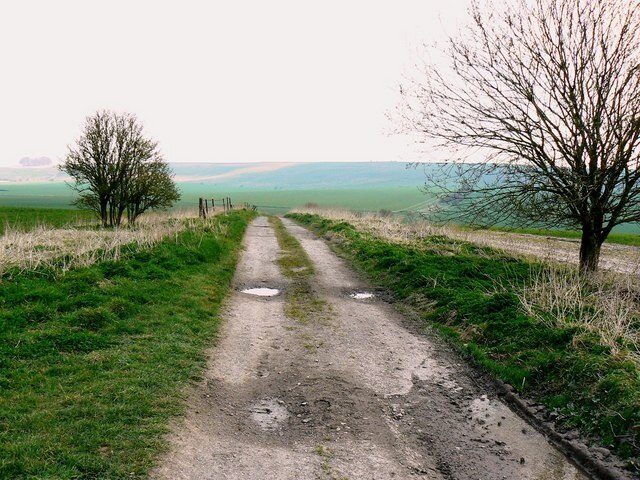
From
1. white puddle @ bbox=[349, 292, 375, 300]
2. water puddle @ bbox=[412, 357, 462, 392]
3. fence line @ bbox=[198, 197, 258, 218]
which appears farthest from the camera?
fence line @ bbox=[198, 197, 258, 218]

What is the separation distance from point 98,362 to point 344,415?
392cm

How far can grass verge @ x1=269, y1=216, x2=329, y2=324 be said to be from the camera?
10930 mm

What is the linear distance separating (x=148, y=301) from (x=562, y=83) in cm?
1198

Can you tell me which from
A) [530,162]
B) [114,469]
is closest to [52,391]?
[114,469]

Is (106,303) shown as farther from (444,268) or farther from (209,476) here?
(444,268)

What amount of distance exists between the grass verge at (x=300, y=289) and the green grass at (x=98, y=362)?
192 cm

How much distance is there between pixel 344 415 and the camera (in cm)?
614

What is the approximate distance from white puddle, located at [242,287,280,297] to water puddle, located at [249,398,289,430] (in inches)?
250

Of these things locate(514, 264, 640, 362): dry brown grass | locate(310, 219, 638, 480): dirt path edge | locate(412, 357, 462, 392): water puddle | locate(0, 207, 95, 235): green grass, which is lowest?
locate(412, 357, 462, 392): water puddle

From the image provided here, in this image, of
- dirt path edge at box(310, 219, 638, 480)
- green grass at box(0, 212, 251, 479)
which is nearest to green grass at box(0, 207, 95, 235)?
green grass at box(0, 212, 251, 479)

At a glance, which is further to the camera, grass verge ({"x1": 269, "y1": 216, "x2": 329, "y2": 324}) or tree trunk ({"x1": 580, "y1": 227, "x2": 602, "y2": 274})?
tree trunk ({"x1": 580, "y1": 227, "x2": 602, "y2": 274})

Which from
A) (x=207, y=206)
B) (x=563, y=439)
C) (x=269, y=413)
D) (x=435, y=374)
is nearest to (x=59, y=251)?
(x=269, y=413)

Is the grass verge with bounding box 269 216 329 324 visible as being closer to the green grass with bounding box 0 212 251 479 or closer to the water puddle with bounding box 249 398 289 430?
the green grass with bounding box 0 212 251 479

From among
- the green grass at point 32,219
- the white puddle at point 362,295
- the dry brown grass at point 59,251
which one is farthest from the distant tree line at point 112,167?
the white puddle at point 362,295
